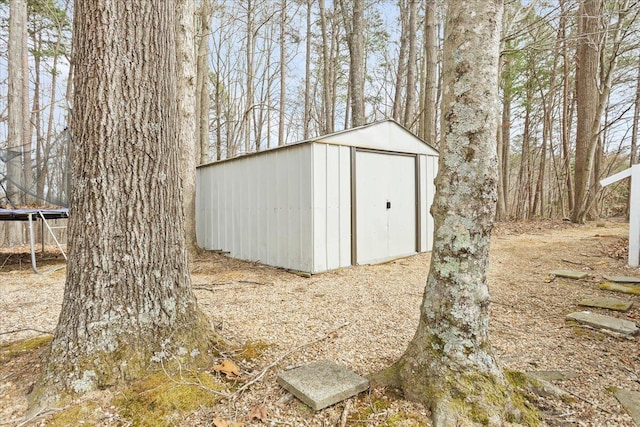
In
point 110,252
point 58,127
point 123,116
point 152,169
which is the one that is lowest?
point 110,252

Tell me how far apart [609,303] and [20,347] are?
185 inches

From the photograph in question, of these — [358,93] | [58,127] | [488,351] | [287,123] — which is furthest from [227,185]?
[287,123]

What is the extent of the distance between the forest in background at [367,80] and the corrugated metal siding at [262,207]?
244cm

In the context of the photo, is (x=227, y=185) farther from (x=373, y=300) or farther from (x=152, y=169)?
(x=152, y=169)

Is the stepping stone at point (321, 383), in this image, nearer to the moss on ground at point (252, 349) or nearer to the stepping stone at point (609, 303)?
the moss on ground at point (252, 349)

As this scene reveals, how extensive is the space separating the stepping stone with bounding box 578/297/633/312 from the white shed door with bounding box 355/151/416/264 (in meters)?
2.86

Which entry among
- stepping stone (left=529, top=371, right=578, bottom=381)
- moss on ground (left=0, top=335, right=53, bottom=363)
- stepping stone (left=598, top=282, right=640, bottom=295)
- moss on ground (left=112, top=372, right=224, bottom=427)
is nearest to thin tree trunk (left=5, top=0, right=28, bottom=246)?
moss on ground (left=0, top=335, right=53, bottom=363)

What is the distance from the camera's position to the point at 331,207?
16.3 feet

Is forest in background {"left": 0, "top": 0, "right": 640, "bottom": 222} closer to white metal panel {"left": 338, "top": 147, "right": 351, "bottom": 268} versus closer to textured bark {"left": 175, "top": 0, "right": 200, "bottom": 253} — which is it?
textured bark {"left": 175, "top": 0, "right": 200, "bottom": 253}

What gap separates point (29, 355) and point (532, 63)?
14.3 meters

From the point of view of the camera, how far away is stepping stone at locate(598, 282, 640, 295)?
354cm

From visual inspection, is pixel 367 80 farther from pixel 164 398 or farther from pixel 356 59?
pixel 164 398

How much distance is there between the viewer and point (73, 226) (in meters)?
1.77

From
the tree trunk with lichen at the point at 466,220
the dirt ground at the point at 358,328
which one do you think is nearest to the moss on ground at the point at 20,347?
the dirt ground at the point at 358,328
